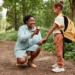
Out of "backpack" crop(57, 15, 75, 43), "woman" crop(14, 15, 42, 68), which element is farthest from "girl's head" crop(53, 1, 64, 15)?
"woman" crop(14, 15, 42, 68)

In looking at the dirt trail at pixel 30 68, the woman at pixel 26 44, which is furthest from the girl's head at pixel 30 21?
the dirt trail at pixel 30 68

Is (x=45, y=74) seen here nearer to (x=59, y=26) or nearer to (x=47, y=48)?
(x=59, y=26)

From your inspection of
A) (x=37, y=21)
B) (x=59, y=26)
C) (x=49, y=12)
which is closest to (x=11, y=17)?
(x=37, y=21)

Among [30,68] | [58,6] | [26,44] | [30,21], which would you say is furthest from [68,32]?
[30,68]

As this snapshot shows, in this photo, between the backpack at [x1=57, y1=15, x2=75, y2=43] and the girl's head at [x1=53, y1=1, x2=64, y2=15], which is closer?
the backpack at [x1=57, y1=15, x2=75, y2=43]

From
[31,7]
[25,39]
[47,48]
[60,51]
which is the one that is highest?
[31,7]

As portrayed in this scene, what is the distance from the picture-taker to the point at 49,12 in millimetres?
10367

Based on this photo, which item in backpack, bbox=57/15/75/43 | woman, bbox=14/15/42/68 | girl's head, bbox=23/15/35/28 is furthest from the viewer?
girl's head, bbox=23/15/35/28

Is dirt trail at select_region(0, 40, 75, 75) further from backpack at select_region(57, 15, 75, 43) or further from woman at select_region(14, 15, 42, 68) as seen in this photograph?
backpack at select_region(57, 15, 75, 43)

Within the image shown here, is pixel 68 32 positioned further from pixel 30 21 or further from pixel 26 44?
pixel 26 44

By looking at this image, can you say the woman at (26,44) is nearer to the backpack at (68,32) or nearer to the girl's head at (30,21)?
the girl's head at (30,21)

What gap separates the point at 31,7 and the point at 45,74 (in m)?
11.8

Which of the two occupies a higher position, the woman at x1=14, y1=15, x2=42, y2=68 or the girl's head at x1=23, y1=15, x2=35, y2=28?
the girl's head at x1=23, y1=15, x2=35, y2=28

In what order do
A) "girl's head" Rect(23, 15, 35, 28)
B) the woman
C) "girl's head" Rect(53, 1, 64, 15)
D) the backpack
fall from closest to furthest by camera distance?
the backpack, "girl's head" Rect(53, 1, 64, 15), the woman, "girl's head" Rect(23, 15, 35, 28)
